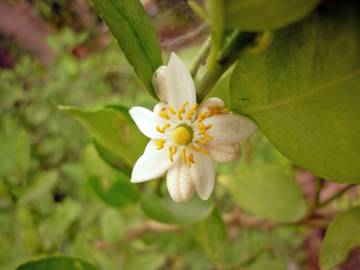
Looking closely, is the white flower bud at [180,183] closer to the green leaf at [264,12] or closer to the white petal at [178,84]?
the white petal at [178,84]

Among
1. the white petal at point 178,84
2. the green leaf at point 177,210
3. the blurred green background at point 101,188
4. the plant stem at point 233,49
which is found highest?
the plant stem at point 233,49

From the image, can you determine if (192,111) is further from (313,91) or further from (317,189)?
(317,189)

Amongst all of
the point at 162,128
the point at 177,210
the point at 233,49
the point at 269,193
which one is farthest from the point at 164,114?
the point at 269,193

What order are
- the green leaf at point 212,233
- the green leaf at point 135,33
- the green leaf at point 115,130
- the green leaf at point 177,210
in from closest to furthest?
the green leaf at point 135,33
the green leaf at point 115,130
the green leaf at point 177,210
the green leaf at point 212,233

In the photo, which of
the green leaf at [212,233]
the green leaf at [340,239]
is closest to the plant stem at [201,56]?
the green leaf at [340,239]

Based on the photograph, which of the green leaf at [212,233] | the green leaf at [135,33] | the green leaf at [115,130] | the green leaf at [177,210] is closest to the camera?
the green leaf at [135,33]
